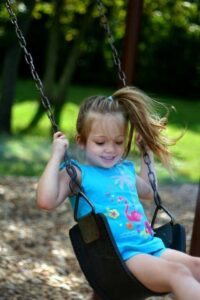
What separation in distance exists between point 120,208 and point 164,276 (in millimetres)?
358

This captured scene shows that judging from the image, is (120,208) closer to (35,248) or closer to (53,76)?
(35,248)

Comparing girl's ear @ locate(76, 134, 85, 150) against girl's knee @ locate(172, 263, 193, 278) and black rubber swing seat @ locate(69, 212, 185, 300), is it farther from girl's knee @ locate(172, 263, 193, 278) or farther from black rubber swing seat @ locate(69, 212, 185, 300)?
girl's knee @ locate(172, 263, 193, 278)

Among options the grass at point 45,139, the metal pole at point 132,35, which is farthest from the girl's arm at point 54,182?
the metal pole at point 132,35

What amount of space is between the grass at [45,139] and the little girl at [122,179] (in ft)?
2.45

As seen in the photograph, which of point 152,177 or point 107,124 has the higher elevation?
point 107,124

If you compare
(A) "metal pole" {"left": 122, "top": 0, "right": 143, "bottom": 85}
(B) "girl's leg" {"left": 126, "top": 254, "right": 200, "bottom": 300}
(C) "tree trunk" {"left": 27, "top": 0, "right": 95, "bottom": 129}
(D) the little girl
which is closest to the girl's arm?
(D) the little girl

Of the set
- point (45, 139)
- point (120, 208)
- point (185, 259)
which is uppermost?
point (120, 208)

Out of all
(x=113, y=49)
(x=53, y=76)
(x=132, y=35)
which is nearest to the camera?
(x=113, y=49)

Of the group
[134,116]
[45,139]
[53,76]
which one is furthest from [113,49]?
[53,76]

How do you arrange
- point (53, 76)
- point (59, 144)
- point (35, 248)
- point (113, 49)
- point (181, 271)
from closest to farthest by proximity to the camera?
point (181, 271), point (59, 144), point (113, 49), point (35, 248), point (53, 76)

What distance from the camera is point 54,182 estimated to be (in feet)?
8.57

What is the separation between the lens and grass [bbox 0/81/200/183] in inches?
342

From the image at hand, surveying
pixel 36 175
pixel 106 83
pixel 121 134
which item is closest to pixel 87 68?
pixel 106 83

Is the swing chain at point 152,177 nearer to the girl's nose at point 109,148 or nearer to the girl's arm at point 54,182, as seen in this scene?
the girl's nose at point 109,148
